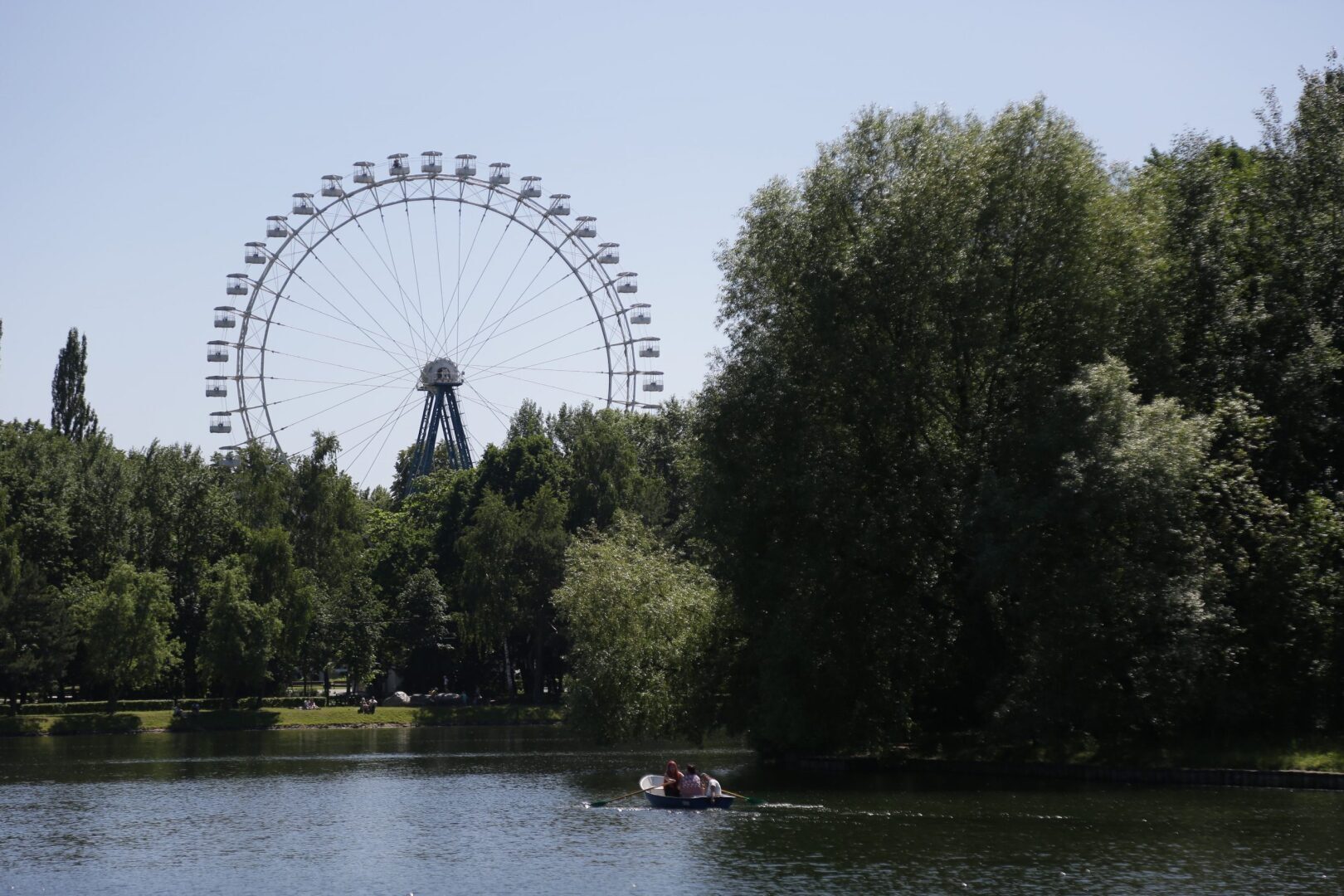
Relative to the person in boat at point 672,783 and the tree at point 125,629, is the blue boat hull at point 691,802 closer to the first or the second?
the person in boat at point 672,783

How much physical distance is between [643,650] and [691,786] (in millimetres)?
9871

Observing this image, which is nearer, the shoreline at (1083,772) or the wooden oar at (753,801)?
the shoreline at (1083,772)

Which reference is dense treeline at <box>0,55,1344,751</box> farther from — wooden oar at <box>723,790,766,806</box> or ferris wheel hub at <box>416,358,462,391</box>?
ferris wheel hub at <box>416,358,462,391</box>

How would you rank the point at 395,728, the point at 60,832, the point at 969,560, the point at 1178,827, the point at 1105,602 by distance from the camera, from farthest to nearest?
the point at 395,728
the point at 969,560
the point at 1105,602
the point at 60,832
the point at 1178,827

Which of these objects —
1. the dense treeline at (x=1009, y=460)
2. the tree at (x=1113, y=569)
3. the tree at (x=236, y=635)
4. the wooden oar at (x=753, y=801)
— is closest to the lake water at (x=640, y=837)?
the wooden oar at (x=753, y=801)

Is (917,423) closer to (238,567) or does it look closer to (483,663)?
(238,567)

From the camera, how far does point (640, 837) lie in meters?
28.7

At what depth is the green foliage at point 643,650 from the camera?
1634 inches

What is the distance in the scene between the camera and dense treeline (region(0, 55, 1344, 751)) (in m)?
33.4

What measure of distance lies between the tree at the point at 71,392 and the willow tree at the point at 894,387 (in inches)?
2875

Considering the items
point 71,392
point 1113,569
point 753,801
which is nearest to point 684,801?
point 753,801

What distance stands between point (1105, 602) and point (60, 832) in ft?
72.3

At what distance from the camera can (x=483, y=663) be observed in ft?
294

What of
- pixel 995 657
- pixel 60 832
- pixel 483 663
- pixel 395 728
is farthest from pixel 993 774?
pixel 483 663
